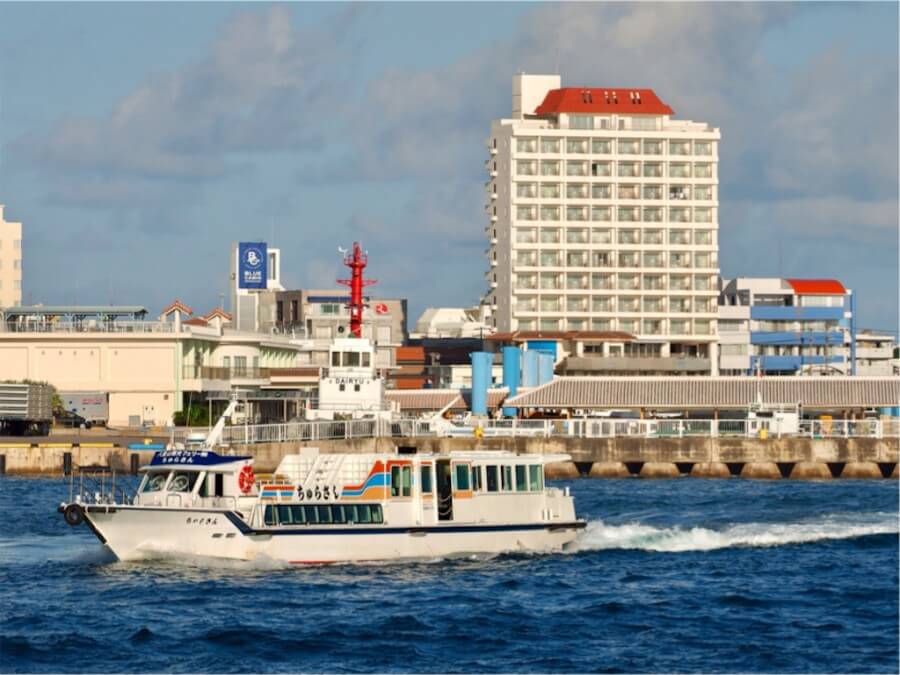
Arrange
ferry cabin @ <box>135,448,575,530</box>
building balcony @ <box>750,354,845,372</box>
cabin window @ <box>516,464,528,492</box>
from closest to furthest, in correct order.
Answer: ferry cabin @ <box>135,448,575,530</box> < cabin window @ <box>516,464,528,492</box> < building balcony @ <box>750,354,845,372</box>

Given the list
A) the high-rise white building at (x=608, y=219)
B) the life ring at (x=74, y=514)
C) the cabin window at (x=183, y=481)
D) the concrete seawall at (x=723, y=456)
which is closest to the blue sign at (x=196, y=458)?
the cabin window at (x=183, y=481)

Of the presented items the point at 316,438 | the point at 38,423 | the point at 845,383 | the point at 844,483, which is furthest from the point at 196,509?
the point at 845,383

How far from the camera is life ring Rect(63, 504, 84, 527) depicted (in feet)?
164

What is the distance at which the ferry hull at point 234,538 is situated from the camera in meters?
49.5

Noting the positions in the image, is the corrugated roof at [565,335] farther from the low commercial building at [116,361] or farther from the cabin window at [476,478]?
the cabin window at [476,478]

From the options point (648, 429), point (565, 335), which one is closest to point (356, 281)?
point (648, 429)

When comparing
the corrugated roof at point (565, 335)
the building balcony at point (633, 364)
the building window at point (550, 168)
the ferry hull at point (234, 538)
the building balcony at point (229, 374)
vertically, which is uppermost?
the building window at point (550, 168)

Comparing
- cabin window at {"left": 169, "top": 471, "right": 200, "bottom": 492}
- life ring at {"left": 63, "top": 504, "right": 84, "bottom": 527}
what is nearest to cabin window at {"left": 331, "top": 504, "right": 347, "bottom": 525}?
cabin window at {"left": 169, "top": 471, "right": 200, "bottom": 492}

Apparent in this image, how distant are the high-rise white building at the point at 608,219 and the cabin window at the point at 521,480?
126m

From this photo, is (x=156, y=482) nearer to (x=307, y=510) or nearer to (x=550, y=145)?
(x=307, y=510)

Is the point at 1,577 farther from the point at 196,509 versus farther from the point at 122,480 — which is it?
the point at 122,480

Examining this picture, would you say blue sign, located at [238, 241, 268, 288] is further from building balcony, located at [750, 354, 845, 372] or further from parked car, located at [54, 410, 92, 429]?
parked car, located at [54, 410, 92, 429]

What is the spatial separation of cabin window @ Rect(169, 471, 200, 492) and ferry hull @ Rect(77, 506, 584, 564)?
1.16 metres

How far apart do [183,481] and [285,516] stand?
10.7ft
